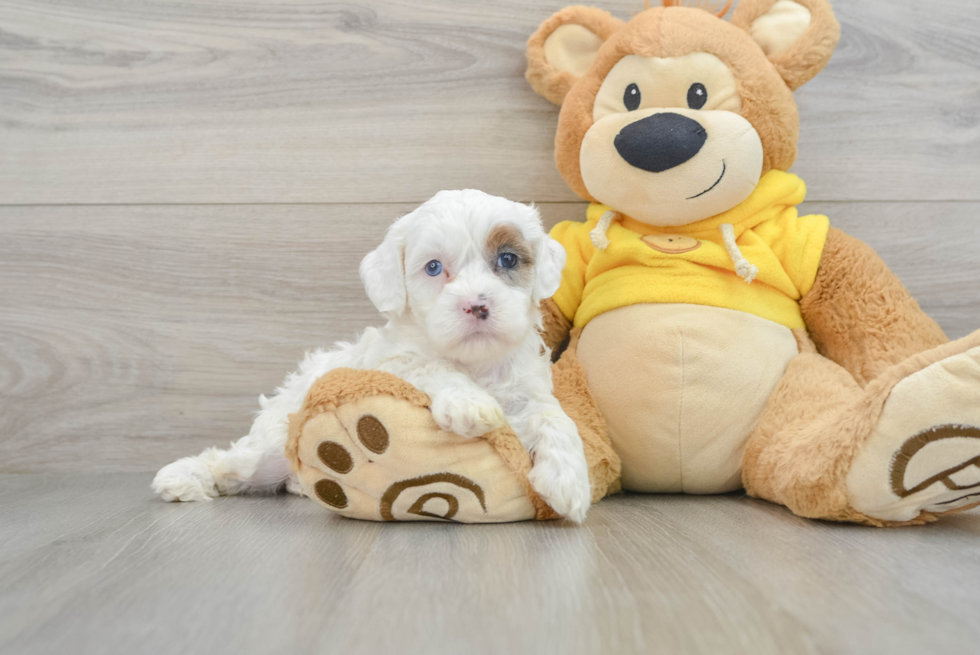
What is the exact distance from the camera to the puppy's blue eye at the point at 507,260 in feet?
3.58

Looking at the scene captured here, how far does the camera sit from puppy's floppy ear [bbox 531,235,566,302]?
3.74 ft

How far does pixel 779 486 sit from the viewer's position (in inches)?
42.3

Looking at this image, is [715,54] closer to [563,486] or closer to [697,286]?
[697,286]

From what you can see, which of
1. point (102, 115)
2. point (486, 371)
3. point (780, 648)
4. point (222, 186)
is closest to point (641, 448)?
point (486, 371)

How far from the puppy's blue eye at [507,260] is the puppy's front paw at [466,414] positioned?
0.22 meters

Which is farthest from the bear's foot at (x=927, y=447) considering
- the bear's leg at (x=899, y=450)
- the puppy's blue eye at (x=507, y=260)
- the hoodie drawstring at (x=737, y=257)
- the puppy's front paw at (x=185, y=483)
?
the puppy's front paw at (x=185, y=483)

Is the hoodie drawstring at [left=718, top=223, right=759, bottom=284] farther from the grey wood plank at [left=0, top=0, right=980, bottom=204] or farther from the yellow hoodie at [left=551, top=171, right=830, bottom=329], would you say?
the grey wood plank at [left=0, top=0, right=980, bottom=204]

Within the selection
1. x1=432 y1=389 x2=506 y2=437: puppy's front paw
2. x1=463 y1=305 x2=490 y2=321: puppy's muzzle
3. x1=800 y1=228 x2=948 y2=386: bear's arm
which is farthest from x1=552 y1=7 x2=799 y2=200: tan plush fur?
x1=432 y1=389 x2=506 y2=437: puppy's front paw

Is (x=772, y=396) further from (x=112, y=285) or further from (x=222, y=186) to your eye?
(x=112, y=285)

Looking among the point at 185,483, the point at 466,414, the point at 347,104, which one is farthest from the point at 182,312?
the point at 466,414

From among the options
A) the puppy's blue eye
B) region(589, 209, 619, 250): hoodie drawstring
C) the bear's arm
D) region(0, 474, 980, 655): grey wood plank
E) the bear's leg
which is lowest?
region(0, 474, 980, 655): grey wood plank

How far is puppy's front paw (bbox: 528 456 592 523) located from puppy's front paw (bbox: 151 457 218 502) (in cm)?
66

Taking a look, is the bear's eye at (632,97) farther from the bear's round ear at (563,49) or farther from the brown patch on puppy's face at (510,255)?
the brown patch on puppy's face at (510,255)

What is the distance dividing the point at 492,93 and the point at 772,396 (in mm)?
858
